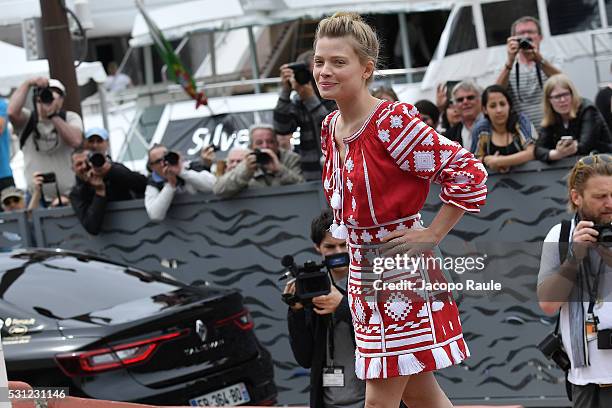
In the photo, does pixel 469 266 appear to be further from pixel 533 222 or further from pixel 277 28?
pixel 277 28

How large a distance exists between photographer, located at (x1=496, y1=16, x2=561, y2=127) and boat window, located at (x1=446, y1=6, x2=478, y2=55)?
11091mm

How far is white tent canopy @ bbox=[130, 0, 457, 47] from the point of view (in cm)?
2417

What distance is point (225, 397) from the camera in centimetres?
803

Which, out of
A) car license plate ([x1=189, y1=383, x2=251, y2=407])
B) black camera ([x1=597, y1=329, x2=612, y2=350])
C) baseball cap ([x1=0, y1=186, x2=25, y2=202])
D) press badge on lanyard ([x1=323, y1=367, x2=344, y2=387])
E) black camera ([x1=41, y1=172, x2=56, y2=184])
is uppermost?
black camera ([x1=41, y1=172, x2=56, y2=184])

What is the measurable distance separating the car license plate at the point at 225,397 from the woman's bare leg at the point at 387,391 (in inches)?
131

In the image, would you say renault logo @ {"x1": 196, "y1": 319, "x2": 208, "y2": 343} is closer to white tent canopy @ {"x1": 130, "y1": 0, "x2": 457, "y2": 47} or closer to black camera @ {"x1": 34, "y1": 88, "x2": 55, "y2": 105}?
black camera @ {"x1": 34, "y1": 88, "x2": 55, "y2": 105}

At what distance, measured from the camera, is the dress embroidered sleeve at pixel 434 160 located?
15.0ft

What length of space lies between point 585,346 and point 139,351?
299 centimetres

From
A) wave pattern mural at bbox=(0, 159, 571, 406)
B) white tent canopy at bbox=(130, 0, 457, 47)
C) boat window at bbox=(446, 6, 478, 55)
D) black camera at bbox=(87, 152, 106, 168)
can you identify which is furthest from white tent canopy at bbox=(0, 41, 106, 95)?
black camera at bbox=(87, 152, 106, 168)

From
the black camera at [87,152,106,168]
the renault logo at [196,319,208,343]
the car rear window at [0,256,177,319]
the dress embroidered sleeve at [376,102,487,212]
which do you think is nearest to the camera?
the dress embroidered sleeve at [376,102,487,212]

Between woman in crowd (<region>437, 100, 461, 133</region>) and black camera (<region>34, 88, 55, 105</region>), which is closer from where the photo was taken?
woman in crowd (<region>437, 100, 461, 133</region>)

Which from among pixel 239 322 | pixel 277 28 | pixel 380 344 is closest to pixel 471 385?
pixel 239 322

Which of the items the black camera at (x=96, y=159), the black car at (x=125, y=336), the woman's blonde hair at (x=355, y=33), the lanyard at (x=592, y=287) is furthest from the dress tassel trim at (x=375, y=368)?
the black camera at (x=96, y=159)

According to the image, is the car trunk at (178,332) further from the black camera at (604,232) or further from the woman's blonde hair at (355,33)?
the woman's blonde hair at (355,33)
